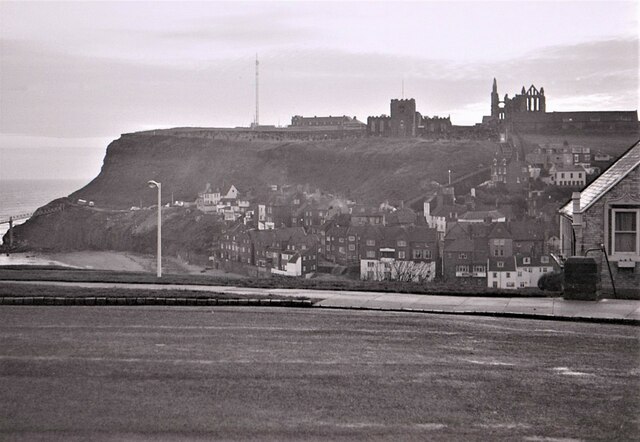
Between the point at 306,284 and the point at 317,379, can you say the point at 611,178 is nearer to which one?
the point at 306,284

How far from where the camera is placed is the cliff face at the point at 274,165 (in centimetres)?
10650

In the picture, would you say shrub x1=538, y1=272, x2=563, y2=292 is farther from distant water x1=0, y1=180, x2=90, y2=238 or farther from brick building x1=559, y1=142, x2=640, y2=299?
distant water x1=0, y1=180, x2=90, y2=238

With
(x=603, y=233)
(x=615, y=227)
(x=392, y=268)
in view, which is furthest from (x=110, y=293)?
(x=392, y=268)

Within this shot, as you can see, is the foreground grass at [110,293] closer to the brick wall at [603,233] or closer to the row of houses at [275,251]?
the brick wall at [603,233]

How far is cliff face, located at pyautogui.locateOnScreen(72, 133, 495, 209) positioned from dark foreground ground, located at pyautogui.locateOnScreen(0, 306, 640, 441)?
7798cm

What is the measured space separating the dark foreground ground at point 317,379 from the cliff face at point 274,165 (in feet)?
256

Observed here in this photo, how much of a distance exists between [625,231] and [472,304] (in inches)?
→ 185

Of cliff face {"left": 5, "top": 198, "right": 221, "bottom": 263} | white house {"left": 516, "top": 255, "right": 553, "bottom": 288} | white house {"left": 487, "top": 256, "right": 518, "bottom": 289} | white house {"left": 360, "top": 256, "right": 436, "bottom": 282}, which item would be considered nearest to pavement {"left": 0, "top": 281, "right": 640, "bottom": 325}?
white house {"left": 516, "top": 255, "right": 553, "bottom": 288}

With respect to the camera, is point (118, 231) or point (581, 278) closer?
point (581, 278)

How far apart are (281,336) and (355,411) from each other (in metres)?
4.65

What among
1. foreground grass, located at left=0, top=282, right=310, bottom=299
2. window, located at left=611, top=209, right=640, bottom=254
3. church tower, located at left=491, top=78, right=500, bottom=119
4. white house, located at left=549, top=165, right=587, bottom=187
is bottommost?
foreground grass, located at left=0, top=282, right=310, bottom=299

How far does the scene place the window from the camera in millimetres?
19438

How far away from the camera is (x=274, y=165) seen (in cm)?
13112

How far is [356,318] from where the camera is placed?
15922 mm
